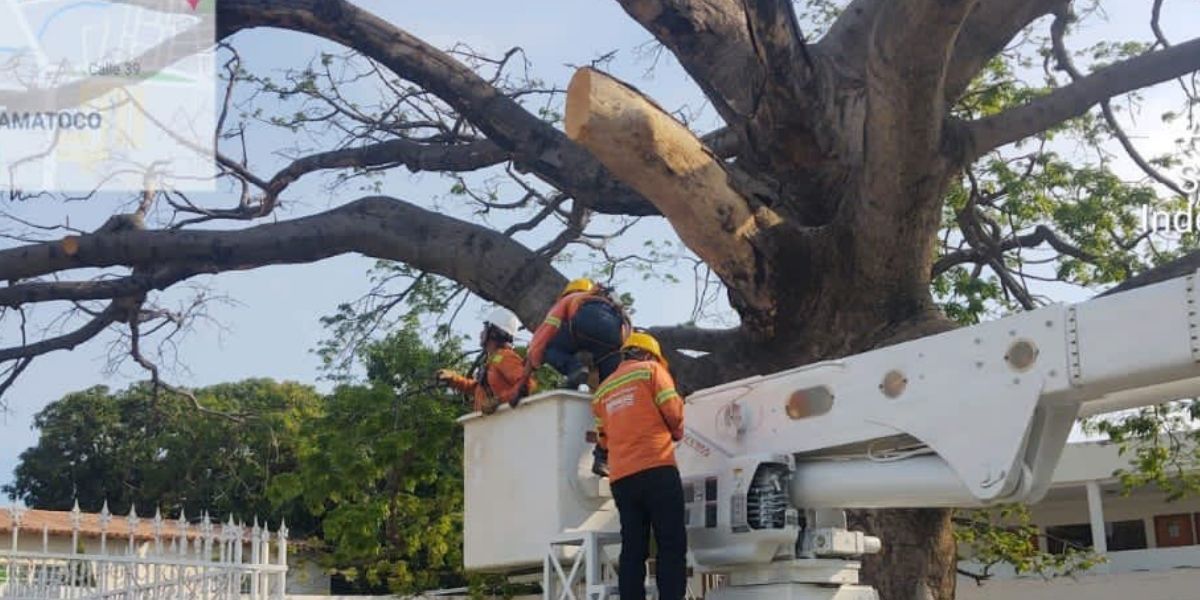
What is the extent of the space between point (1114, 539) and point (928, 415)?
30263 mm

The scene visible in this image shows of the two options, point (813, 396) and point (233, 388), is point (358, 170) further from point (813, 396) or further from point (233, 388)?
point (233, 388)

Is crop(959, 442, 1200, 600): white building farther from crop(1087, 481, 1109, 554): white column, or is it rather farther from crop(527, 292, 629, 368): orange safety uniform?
crop(527, 292, 629, 368): orange safety uniform

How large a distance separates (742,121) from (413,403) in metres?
6.70

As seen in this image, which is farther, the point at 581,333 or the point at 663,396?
the point at 581,333

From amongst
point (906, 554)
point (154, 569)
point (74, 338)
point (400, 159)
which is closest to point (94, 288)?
point (74, 338)

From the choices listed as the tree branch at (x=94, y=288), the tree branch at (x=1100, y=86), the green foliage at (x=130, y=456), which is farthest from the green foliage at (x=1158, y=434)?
the green foliage at (x=130, y=456)

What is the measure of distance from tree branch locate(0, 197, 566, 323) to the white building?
15231 mm

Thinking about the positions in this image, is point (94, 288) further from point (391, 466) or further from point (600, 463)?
point (600, 463)

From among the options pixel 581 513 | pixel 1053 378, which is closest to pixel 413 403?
pixel 581 513

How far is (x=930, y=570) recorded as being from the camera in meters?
8.38

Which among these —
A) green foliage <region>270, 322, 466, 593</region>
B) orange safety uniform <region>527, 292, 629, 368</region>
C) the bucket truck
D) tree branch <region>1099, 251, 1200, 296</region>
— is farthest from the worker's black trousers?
green foliage <region>270, 322, 466, 593</region>

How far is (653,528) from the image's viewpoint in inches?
223

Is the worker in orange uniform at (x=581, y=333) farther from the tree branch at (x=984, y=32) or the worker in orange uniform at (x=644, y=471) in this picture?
the tree branch at (x=984, y=32)

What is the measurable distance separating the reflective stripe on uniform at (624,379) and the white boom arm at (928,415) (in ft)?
1.84
